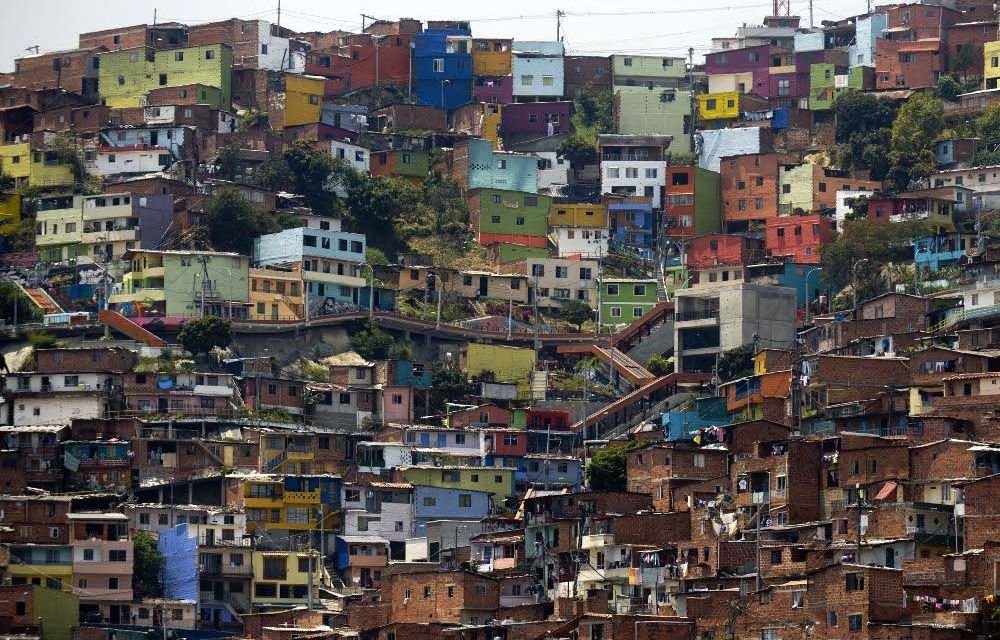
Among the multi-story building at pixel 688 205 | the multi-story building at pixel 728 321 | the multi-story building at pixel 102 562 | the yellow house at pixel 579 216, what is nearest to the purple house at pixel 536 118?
the yellow house at pixel 579 216

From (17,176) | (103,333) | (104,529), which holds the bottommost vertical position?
(104,529)

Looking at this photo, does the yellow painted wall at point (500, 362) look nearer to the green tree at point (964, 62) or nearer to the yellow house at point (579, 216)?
the yellow house at point (579, 216)

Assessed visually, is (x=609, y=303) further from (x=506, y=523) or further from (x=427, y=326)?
(x=506, y=523)

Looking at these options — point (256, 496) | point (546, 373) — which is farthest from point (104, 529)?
point (546, 373)

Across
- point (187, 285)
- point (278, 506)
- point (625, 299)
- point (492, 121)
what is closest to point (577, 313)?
point (625, 299)

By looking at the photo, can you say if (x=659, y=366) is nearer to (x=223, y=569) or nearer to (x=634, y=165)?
(x=634, y=165)

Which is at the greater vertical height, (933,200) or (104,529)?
(933,200)
